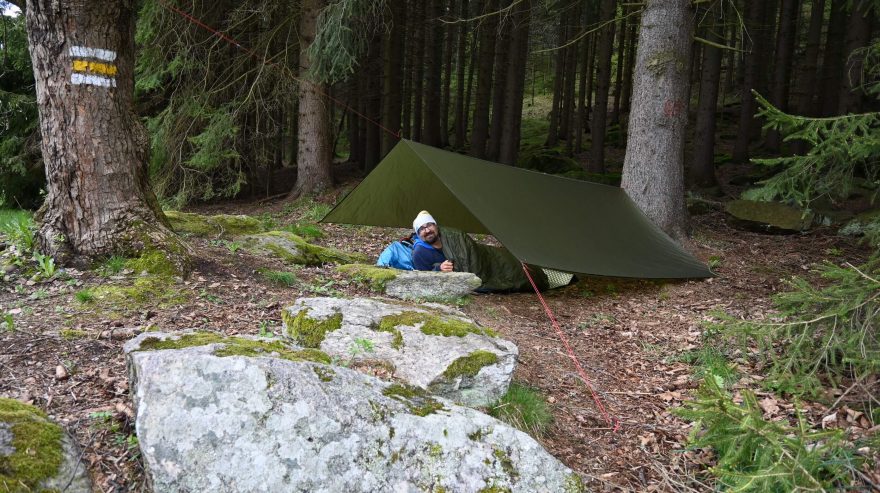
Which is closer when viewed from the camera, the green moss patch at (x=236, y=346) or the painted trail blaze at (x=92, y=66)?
the green moss patch at (x=236, y=346)

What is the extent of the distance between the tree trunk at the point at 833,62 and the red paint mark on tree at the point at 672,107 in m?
6.26

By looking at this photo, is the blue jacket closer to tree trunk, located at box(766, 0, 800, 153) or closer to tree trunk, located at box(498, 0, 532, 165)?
tree trunk, located at box(498, 0, 532, 165)

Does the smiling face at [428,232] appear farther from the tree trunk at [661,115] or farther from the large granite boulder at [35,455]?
the large granite boulder at [35,455]

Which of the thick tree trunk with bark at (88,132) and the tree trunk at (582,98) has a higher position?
the tree trunk at (582,98)

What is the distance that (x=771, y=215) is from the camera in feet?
20.1

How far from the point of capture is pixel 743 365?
294 centimetres

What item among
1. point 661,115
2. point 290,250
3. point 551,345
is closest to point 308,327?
point 551,345

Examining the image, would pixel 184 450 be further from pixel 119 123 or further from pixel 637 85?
pixel 637 85

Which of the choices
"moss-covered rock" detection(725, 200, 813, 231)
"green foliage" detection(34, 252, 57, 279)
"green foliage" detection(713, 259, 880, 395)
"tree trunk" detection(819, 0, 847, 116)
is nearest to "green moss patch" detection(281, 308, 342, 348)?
"green foliage" detection(34, 252, 57, 279)

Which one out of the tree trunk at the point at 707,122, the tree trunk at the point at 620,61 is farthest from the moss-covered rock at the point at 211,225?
the tree trunk at the point at 620,61

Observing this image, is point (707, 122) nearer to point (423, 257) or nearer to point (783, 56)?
point (783, 56)

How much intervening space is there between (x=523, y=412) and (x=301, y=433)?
108 cm

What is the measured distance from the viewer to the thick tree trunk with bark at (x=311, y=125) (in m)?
7.50

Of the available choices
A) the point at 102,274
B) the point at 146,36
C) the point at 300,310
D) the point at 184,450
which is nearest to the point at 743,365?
the point at 300,310
